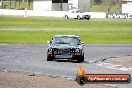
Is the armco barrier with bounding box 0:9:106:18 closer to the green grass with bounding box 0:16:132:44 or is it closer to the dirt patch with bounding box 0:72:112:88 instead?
the green grass with bounding box 0:16:132:44

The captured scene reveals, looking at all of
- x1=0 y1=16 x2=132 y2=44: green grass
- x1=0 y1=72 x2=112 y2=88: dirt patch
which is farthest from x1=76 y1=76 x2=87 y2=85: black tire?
x1=0 y1=16 x2=132 y2=44: green grass

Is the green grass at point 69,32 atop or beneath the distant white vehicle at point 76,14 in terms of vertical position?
beneath

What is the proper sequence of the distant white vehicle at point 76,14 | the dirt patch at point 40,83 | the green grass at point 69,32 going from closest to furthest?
1. the dirt patch at point 40,83
2. the green grass at point 69,32
3. the distant white vehicle at point 76,14

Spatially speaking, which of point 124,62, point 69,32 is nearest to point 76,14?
point 69,32

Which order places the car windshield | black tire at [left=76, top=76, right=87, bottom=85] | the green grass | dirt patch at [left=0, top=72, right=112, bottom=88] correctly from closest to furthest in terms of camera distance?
black tire at [left=76, top=76, right=87, bottom=85] < dirt patch at [left=0, top=72, right=112, bottom=88] < the car windshield < the green grass

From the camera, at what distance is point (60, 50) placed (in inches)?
878

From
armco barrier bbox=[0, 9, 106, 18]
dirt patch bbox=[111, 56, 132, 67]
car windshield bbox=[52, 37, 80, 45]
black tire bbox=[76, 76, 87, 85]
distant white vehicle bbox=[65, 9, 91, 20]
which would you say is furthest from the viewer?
armco barrier bbox=[0, 9, 106, 18]

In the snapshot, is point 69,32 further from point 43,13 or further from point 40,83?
point 43,13

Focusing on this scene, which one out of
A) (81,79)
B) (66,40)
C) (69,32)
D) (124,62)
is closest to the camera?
(81,79)

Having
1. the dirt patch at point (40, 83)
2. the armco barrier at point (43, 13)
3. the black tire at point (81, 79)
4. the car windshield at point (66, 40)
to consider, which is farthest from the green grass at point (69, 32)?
Answer: the black tire at point (81, 79)

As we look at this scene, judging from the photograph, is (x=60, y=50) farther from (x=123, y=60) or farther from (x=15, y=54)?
(x=15, y=54)

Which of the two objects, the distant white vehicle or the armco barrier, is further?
the armco barrier

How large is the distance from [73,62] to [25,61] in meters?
2.28

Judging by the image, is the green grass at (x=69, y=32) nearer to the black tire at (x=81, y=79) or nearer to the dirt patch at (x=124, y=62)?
the dirt patch at (x=124, y=62)
